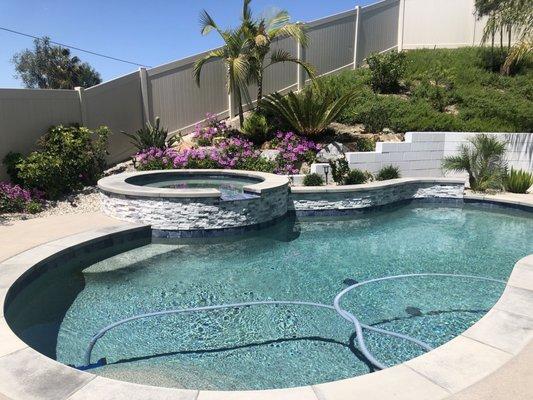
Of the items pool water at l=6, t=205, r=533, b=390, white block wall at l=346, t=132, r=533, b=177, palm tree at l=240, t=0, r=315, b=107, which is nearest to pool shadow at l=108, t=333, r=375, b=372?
pool water at l=6, t=205, r=533, b=390

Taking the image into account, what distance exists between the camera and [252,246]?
7461mm

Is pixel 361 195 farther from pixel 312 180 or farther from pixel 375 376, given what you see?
pixel 375 376

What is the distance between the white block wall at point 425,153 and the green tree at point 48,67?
3492cm

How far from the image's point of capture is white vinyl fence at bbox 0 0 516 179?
31.6 ft

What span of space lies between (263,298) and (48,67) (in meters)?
42.5

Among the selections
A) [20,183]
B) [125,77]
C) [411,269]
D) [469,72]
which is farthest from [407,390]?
[469,72]

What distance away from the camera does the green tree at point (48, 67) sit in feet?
127

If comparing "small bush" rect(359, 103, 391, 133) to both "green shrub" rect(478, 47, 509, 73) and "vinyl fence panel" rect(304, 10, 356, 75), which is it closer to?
"vinyl fence panel" rect(304, 10, 356, 75)

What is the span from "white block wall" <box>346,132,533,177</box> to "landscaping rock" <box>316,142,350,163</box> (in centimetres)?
66

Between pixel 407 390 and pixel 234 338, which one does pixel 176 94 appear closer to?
pixel 234 338

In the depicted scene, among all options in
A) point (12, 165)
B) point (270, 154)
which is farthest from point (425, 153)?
point (12, 165)

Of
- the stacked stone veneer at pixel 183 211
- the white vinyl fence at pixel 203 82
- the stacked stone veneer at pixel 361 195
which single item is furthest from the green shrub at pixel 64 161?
the stacked stone veneer at pixel 361 195

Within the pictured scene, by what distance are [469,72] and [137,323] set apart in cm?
1607

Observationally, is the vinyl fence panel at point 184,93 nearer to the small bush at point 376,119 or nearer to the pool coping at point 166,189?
the pool coping at point 166,189
